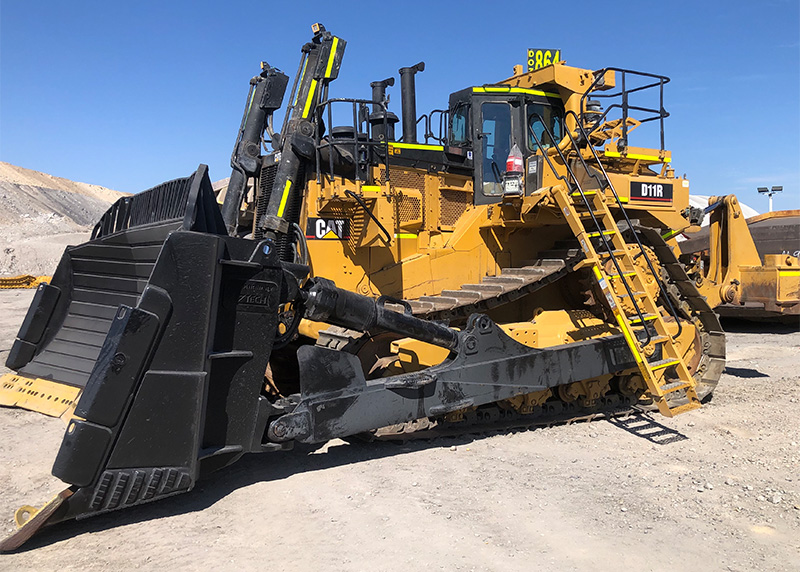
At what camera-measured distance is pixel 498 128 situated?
265 inches

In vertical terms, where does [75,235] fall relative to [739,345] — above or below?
above

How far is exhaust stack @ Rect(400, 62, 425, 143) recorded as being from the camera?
7078mm

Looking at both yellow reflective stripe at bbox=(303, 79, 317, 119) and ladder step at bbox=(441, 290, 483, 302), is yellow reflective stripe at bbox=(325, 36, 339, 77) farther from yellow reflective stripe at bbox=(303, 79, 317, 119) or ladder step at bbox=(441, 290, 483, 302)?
ladder step at bbox=(441, 290, 483, 302)

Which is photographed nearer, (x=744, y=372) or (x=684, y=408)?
(x=684, y=408)

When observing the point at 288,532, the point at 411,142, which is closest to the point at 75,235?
the point at 411,142

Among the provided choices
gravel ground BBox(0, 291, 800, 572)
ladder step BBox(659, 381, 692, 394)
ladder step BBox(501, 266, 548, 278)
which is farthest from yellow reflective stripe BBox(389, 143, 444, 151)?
ladder step BBox(659, 381, 692, 394)

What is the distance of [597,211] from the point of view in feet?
20.1

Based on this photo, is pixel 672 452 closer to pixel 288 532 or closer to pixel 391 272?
pixel 391 272

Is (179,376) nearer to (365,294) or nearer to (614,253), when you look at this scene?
(365,294)

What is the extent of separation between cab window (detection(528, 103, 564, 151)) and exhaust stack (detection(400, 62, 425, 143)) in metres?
1.26

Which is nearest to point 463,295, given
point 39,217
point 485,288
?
point 485,288

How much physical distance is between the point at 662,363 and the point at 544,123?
8.93 ft

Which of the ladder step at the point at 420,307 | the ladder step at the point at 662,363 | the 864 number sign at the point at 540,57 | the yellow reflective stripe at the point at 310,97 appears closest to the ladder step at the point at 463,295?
the ladder step at the point at 420,307

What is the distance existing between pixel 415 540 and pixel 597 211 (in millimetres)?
3650
